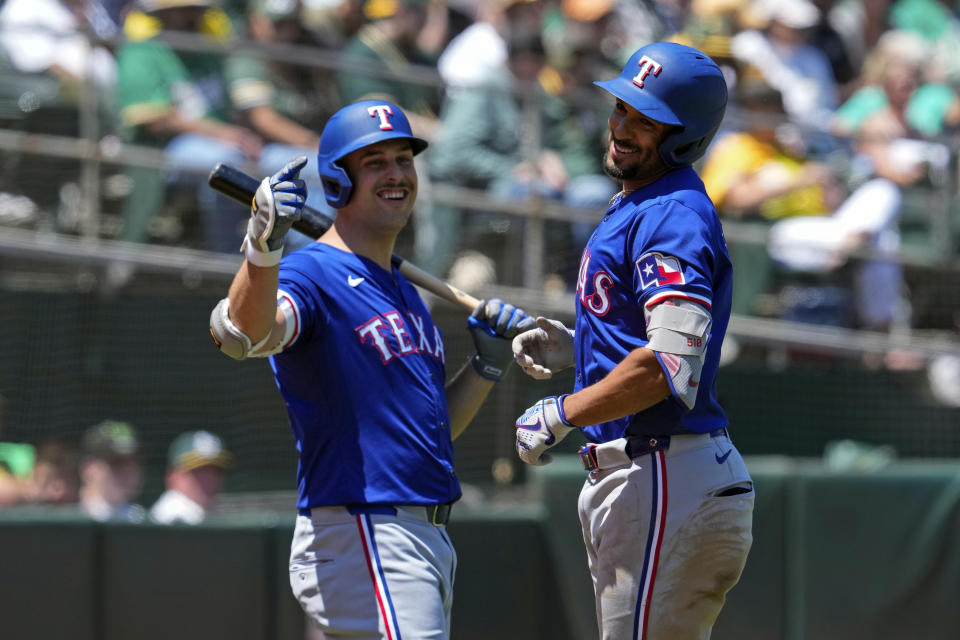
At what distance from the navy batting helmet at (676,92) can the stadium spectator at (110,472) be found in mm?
4021

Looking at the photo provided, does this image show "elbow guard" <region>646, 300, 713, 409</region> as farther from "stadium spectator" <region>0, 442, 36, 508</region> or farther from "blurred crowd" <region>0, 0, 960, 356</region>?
"stadium spectator" <region>0, 442, 36, 508</region>

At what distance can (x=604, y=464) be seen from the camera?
3.31m

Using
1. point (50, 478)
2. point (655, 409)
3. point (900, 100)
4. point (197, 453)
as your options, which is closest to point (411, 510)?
point (655, 409)

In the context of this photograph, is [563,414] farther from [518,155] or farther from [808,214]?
[808,214]

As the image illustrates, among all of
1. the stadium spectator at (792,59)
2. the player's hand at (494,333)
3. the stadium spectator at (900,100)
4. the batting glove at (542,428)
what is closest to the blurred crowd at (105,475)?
the player's hand at (494,333)

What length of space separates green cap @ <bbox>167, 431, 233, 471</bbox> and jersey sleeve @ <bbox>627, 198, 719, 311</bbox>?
374 cm

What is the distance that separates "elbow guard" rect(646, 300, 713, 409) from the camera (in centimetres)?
302

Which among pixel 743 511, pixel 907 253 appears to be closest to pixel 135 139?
pixel 907 253

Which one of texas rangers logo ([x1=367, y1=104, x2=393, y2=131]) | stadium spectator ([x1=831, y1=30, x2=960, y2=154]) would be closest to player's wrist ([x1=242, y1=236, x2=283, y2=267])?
texas rangers logo ([x1=367, y1=104, x2=393, y2=131])

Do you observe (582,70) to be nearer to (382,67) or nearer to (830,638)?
(382,67)

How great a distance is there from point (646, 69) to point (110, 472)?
4215mm

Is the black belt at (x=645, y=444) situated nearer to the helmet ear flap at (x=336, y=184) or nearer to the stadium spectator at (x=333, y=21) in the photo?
the helmet ear flap at (x=336, y=184)

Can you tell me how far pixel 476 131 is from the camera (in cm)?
729

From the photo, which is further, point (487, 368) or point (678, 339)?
point (487, 368)
